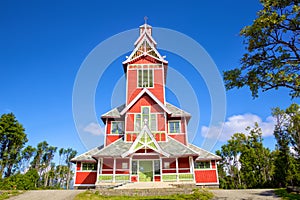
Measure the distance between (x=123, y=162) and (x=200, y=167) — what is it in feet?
25.0

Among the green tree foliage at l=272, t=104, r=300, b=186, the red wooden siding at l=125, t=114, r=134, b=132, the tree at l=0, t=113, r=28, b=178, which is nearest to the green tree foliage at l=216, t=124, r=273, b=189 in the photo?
the green tree foliage at l=272, t=104, r=300, b=186

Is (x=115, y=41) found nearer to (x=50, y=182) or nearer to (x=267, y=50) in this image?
(x=267, y=50)

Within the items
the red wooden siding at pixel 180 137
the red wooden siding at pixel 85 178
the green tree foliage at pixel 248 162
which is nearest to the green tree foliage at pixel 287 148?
the green tree foliage at pixel 248 162

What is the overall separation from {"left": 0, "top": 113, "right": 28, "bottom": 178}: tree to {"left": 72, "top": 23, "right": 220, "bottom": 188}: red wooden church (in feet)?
56.5

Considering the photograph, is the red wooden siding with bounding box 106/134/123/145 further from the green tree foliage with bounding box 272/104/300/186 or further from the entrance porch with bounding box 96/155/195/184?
the green tree foliage with bounding box 272/104/300/186

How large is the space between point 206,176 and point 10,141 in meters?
29.1

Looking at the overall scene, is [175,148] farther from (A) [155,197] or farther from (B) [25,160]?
(B) [25,160]

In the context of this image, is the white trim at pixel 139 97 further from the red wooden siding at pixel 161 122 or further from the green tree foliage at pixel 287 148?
the green tree foliage at pixel 287 148

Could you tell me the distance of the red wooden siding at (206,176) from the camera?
20.1 meters

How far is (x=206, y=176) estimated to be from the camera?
66.4 ft

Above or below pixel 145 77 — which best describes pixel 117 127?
below

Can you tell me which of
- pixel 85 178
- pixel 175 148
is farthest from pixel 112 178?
pixel 175 148

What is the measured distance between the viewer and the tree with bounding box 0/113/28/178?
3105cm

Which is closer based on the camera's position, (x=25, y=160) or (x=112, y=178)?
(x=112, y=178)
